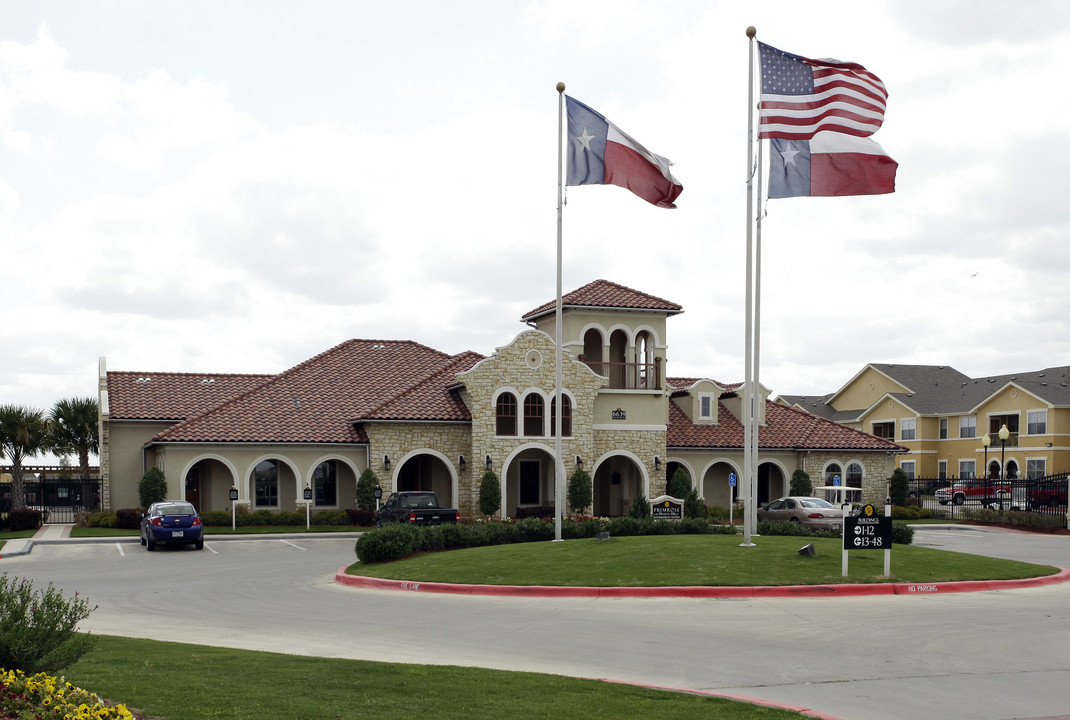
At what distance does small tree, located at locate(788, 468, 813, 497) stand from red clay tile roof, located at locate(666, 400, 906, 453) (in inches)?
49.3

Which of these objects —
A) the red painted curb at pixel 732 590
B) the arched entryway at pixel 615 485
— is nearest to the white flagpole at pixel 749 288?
the red painted curb at pixel 732 590

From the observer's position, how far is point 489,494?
39.0 meters

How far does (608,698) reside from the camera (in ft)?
31.8

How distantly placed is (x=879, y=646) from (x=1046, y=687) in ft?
8.49

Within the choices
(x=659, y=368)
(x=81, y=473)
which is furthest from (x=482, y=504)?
(x=81, y=473)

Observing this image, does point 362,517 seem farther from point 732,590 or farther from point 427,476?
point 732,590

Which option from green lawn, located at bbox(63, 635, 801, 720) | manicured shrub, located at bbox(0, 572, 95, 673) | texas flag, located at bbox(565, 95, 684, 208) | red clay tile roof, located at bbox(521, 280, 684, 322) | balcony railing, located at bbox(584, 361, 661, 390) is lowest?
green lawn, located at bbox(63, 635, 801, 720)

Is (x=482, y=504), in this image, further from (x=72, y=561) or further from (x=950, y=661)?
(x=950, y=661)

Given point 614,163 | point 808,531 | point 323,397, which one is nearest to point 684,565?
point 808,531

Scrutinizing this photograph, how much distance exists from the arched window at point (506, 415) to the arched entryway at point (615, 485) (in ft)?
16.1

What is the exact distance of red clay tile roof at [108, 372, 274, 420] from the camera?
4331cm

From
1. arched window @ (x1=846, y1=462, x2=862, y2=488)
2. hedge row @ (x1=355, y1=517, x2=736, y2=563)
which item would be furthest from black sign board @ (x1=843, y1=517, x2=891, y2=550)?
arched window @ (x1=846, y1=462, x2=862, y2=488)

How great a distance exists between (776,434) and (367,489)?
739 inches

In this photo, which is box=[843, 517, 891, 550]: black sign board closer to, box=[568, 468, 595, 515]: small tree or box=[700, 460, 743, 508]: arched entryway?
box=[568, 468, 595, 515]: small tree
